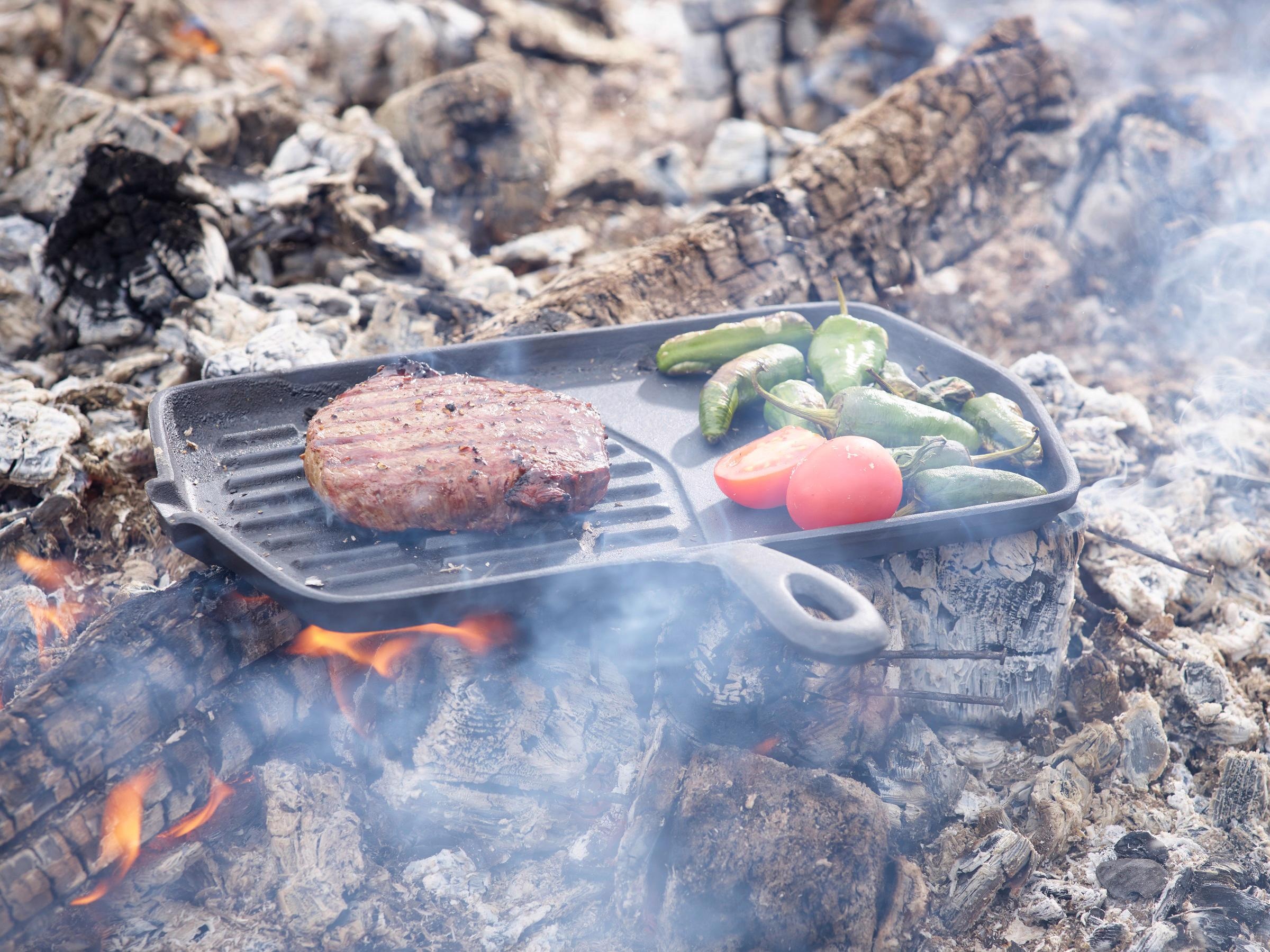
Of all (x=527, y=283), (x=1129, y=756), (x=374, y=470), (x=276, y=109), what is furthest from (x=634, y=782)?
(x=276, y=109)

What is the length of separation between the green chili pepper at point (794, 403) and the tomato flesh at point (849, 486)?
55cm

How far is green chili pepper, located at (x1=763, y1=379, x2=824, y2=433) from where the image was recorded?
352 cm

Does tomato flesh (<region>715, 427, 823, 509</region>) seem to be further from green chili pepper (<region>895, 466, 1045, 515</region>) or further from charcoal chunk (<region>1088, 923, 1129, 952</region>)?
charcoal chunk (<region>1088, 923, 1129, 952</region>)

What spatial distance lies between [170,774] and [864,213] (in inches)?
193

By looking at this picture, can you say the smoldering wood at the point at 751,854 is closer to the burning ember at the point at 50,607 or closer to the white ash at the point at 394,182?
the burning ember at the point at 50,607

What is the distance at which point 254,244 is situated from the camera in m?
5.59

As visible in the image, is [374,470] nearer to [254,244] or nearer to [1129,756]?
[1129,756]

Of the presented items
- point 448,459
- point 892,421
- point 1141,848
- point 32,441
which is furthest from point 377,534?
point 1141,848

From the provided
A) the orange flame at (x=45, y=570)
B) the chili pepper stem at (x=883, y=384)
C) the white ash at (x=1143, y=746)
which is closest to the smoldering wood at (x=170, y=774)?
the orange flame at (x=45, y=570)

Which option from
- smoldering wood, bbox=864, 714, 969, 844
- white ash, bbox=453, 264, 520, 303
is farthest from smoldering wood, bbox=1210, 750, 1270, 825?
white ash, bbox=453, 264, 520, 303

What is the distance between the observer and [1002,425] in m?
3.29

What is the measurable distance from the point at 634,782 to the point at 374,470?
1371 millimetres

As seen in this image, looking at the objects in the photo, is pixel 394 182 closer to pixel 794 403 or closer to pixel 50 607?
pixel 50 607

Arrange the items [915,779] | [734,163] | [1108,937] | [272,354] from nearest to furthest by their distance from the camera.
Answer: [1108,937]
[915,779]
[272,354]
[734,163]
